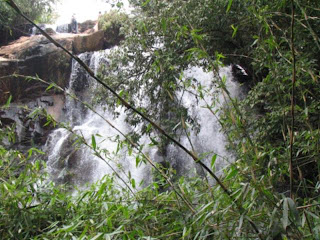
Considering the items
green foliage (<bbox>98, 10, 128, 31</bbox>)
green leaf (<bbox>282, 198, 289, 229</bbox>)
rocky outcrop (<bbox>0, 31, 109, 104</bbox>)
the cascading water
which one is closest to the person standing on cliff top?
green foliage (<bbox>98, 10, 128, 31</bbox>)

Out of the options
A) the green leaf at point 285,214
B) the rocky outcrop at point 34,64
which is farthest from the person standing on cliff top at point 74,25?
the green leaf at point 285,214

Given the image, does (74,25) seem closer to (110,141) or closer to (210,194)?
(110,141)

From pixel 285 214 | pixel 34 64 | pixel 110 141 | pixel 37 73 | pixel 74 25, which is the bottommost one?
pixel 110 141

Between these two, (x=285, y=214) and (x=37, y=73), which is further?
(x=37, y=73)

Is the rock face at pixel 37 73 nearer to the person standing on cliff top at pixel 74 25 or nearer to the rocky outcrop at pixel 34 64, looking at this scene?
the rocky outcrop at pixel 34 64

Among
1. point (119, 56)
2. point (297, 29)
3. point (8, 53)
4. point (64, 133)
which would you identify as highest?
point (297, 29)

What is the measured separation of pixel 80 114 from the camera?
37.3ft

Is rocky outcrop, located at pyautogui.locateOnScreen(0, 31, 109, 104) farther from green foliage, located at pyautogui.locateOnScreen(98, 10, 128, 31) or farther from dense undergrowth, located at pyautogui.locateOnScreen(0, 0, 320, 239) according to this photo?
dense undergrowth, located at pyautogui.locateOnScreen(0, 0, 320, 239)

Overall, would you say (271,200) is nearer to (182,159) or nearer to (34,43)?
(182,159)

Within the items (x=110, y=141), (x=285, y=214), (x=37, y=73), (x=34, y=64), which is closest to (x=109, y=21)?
(x=34, y=64)

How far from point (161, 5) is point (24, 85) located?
25.6 feet

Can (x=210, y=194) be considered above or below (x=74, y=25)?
below

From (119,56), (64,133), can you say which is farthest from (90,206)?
(64,133)

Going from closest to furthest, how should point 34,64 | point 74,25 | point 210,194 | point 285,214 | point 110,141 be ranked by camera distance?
point 285,214 → point 210,194 → point 110,141 → point 34,64 → point 74,25
